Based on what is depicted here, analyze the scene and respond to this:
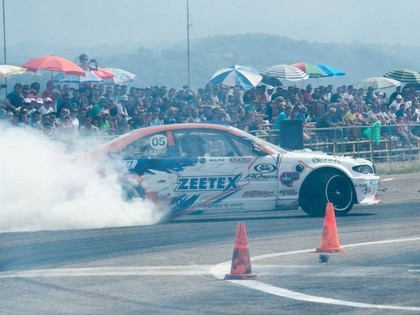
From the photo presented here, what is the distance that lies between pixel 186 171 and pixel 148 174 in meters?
0.59

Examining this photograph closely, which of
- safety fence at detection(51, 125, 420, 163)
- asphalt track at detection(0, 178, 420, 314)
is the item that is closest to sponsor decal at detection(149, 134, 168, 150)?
asphalt track at detection(0, 178, 420, 314)

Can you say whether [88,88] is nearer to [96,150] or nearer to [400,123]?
[96,150]

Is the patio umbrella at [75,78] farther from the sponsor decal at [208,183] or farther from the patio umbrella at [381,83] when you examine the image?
the patio umbrella at [381,83]

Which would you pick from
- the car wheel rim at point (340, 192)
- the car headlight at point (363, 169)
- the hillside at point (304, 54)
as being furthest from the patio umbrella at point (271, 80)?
the hillside at point (304, 54)

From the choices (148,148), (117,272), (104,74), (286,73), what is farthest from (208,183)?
(286,73)

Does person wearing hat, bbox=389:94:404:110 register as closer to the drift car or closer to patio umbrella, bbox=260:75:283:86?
patio umbrella, bbox=260:75:283:86

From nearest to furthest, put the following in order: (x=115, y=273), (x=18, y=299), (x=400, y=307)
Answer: (x=400, y=307) < (x=18, y=299) < (x=115, y=273)

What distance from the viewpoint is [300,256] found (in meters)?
12.4

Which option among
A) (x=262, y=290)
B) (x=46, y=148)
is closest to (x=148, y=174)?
(x=46, y=148)

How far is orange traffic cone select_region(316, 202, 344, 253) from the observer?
41.1ft

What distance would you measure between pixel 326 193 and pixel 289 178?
0.61 metres

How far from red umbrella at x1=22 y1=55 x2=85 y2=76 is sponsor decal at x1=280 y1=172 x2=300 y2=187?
808cm

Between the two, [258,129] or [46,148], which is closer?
[46,148]

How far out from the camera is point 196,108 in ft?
82.3
